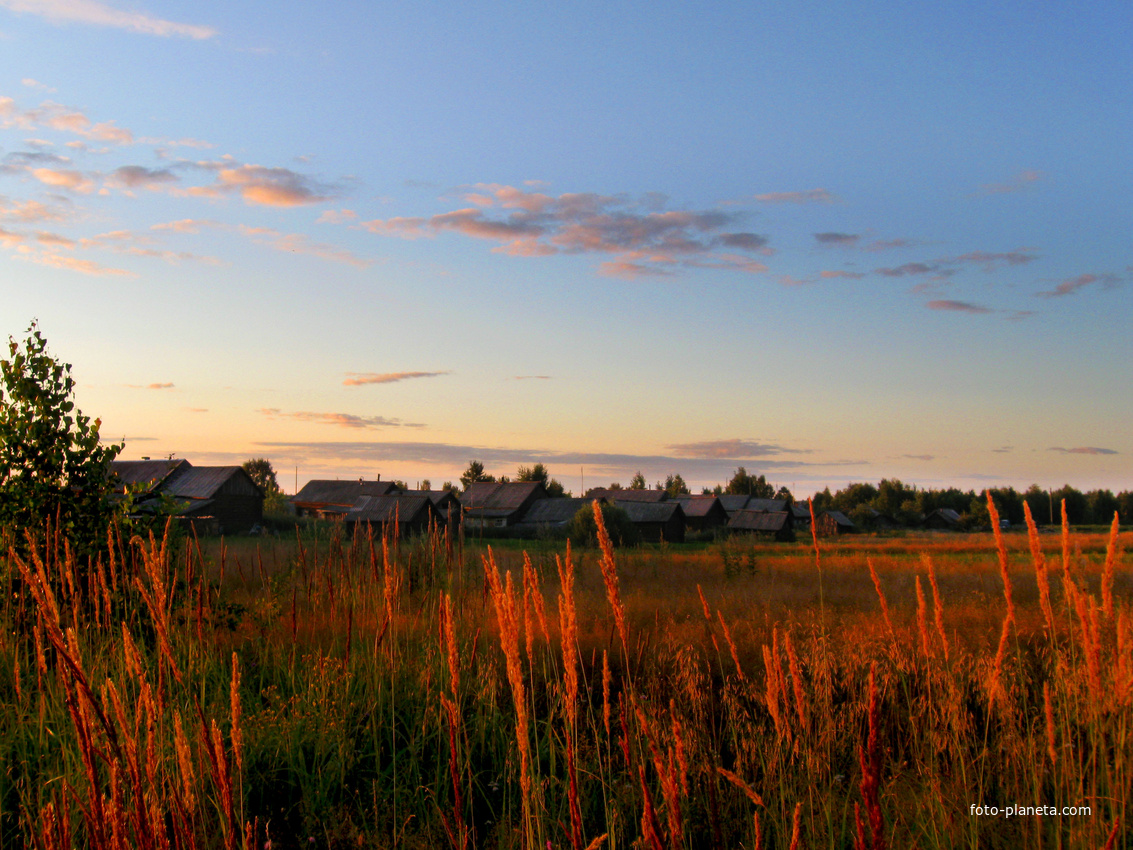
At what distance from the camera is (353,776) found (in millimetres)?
4531

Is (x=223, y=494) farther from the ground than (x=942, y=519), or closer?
farther from the ground

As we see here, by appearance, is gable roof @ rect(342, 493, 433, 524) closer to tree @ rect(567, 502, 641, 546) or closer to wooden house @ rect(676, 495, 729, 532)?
tree @ rect(567, 502, 641, 546)

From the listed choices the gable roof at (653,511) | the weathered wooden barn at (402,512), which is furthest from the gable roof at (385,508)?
the gable roof at (653,511)

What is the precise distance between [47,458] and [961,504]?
81.0 m

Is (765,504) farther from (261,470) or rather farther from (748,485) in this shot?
(261,470)

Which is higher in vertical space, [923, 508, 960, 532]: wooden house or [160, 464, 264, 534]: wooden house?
[160, 464, 264, 534]: wooden house

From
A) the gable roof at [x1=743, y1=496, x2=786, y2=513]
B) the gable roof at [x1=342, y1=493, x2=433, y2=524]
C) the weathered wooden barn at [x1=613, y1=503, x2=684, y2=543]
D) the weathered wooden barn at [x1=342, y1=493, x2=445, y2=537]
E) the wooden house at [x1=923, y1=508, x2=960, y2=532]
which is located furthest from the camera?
the gable roof at [x1=743, y1=496, x2=786, y2=513]

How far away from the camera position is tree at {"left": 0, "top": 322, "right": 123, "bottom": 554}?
6629mm

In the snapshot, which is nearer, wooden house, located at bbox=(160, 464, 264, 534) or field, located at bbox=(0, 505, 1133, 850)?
field, located at bbox=(0, 505, 1133, 850)

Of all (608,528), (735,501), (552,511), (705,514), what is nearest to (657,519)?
(552,511)

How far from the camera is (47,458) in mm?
6898

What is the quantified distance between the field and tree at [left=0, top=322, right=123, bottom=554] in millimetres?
510

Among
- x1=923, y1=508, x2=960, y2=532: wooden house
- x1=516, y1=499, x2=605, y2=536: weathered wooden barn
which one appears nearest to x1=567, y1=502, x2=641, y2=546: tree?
x1=516, y1=499, x2=605, y2=536: weathered wooden barn

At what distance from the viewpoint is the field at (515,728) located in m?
1.63
